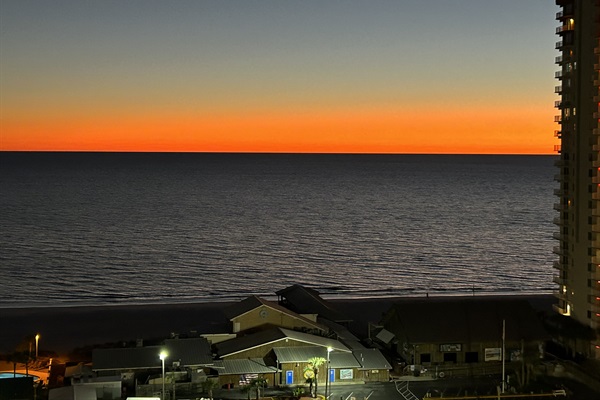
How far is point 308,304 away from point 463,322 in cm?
1425

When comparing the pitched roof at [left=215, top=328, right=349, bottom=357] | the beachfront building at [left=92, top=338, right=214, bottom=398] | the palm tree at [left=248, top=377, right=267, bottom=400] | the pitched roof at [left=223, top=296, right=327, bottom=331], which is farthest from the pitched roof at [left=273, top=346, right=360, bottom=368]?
the pitched roof at [left=223, top=296, right=327, bottom=331]

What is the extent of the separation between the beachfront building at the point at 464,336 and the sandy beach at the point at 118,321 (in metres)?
7.15

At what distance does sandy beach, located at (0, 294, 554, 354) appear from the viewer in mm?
53656

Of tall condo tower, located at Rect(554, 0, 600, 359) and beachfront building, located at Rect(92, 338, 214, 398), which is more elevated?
tall condo tower, located at Rect(554, 0, 600, 359)

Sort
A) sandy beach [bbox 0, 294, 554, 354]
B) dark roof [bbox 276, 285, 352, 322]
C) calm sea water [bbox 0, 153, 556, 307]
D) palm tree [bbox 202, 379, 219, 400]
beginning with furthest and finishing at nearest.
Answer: calm sea water [bbox 0, 153, 556, 307], dark roof [bbox 276, 285, 352, 322], sandy beach [bbox 0, 294, 554, 354], palm tree [bbox 202, 379, 219, 400]

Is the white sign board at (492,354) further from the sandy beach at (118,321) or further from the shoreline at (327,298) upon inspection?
the shoreline at (327,298)

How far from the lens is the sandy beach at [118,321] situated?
176 feet

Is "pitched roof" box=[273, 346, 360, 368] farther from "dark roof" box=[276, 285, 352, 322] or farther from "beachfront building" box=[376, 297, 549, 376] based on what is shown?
"dark roof" box=[276, 285, 352, 322]

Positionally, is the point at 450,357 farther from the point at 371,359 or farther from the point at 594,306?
the point at 594,306

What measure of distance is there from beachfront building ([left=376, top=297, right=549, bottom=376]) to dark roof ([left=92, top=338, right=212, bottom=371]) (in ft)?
39.2

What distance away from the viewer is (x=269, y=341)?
44.1m

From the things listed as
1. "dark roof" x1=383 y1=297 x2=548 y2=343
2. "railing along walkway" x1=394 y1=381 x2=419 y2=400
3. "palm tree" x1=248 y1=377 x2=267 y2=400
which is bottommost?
"railing along walkway" x1=394 y1=381 x2=419 y2=400

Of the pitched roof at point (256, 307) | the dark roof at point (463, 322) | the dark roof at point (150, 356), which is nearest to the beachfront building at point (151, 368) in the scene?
the dark roof at point (150, 356)

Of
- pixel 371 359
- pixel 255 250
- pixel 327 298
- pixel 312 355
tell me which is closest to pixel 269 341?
pixel 312 355
